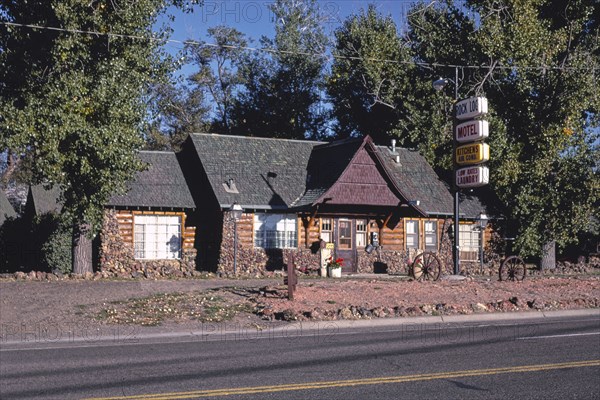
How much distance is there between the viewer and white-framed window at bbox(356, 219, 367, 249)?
3288cm

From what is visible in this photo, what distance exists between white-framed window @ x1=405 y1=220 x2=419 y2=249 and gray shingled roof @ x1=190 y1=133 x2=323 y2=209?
508 cm

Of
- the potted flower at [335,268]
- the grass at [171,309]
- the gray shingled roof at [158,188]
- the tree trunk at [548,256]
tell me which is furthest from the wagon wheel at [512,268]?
the gray shingled roof at [158,188]

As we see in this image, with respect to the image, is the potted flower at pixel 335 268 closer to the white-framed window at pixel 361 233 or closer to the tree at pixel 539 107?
the white-framed window at pixel 361 233

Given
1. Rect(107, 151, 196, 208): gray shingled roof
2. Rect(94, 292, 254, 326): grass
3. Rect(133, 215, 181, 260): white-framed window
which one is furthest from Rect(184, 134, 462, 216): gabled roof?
Rect(94, 292, 254, 326): grass

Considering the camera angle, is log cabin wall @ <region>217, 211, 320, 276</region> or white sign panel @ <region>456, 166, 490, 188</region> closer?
white sign panel @ <region>456, 166, 490, 188</region>

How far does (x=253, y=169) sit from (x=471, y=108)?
10.6m

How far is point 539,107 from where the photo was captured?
3512cm

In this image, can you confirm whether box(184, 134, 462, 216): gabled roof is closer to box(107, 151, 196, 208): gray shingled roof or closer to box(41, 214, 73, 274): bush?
box(107, 151, 196, 208): gray shingled roof

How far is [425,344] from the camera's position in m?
13.6

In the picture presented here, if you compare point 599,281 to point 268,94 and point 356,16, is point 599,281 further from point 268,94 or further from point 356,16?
point 268,94

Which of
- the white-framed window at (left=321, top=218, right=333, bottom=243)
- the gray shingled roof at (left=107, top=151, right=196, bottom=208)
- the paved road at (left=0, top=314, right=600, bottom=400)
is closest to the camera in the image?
the paved road at (left=0, top=314, right=600, bottom=400)

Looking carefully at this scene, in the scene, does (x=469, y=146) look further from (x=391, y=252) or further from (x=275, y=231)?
(x=275, y=231)

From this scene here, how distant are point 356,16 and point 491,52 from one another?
11978 millimetres

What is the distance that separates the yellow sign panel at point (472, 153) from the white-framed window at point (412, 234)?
8166 mm
